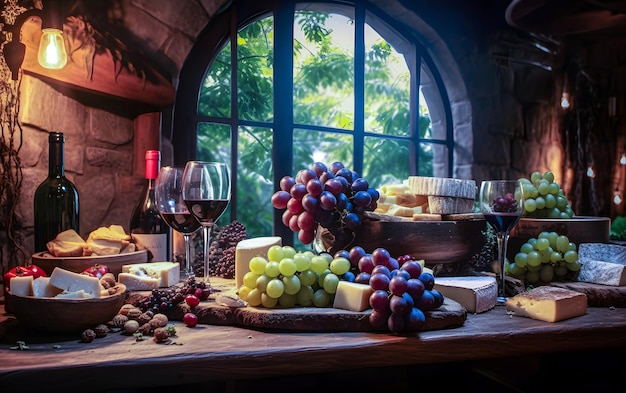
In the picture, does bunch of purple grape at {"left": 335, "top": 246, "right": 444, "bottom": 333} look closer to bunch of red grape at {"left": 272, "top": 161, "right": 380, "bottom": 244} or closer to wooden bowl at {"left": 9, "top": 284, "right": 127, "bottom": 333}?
bunch of red grape at {"left": 272, "top": 161, "right": 380, "bottom": 244}

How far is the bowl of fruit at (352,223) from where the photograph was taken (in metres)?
1.13

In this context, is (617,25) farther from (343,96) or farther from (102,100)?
(343,96)

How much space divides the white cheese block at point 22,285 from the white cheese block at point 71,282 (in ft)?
0.13

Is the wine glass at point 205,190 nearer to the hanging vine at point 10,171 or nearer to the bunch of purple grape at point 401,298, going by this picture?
the bunch of purple grape at point 401,298

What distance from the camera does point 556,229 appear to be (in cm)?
142

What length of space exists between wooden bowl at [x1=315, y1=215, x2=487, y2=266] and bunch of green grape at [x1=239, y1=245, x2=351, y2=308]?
0.17 metres

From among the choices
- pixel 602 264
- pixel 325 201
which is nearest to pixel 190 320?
pixel 325 201

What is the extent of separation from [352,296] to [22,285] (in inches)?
24.2

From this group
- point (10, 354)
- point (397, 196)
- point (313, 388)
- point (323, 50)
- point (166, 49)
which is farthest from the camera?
point (323, 50)

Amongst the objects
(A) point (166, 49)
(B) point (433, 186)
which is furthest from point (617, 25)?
(A) point (166, 49)

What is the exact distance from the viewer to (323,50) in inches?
113

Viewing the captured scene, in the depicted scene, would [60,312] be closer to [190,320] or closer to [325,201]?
[190,320]

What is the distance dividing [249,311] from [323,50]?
2.23m

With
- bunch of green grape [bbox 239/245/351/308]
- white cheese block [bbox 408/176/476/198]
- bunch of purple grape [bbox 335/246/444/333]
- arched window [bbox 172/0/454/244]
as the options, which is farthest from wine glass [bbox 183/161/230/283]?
arched window [bbox 172/0/454/244]
